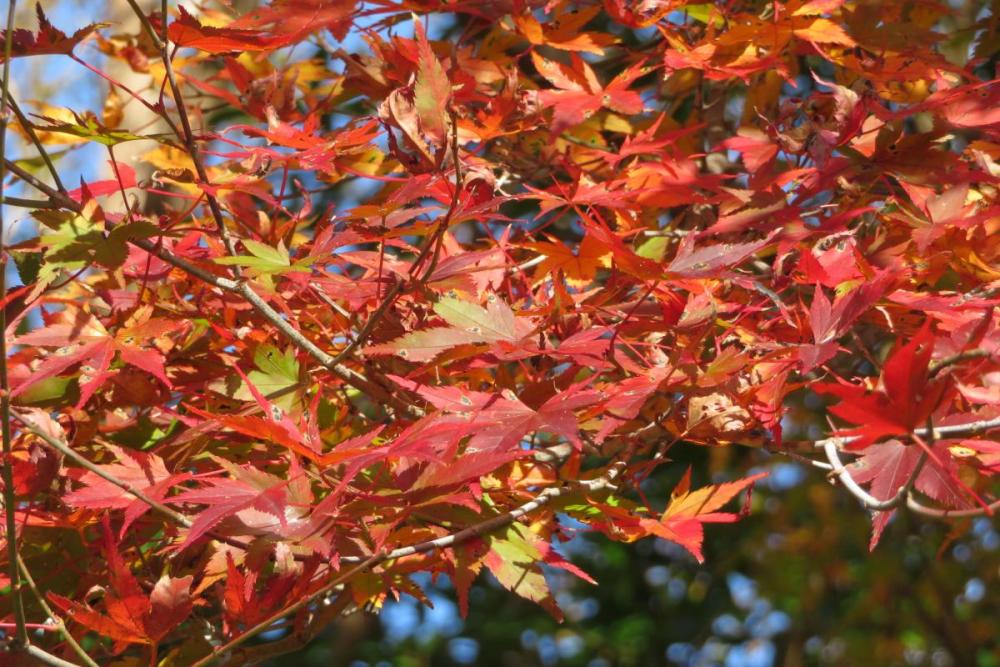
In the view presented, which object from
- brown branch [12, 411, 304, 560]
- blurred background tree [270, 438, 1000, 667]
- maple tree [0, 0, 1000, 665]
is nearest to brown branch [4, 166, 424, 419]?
maple tree [0, 0, 1000, 665]

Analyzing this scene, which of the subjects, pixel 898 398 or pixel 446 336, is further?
pixel 446 336

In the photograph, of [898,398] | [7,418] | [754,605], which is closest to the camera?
[898,398]

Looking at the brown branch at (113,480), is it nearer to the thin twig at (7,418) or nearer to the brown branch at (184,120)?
the thin twig at (7,418)

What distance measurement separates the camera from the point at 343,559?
30.4 inches

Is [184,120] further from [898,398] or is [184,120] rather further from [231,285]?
[898,398]

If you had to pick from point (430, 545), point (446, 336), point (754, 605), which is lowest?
point (754, 605)

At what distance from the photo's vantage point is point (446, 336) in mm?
754

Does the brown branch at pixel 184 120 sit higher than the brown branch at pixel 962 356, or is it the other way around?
the brown branch at pixel 184 120

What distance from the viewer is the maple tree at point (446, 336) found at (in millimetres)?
717

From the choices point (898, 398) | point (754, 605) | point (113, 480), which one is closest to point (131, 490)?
point (113, 480)

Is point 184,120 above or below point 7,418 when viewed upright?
above

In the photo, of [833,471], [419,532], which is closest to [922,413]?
[833,471]

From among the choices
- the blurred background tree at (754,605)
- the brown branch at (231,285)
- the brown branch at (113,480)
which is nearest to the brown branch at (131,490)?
the brown branch at (113,480)

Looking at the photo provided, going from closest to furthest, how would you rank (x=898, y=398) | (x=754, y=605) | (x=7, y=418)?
(x=898, y=398) → (x=7, y=418) → (x=754, y=605)
